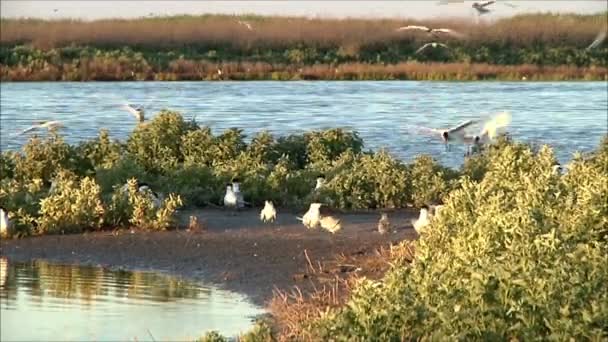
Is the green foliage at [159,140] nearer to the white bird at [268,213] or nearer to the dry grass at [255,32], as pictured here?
the white bird at [268,213]

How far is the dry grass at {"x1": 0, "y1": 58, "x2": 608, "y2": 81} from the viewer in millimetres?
51969

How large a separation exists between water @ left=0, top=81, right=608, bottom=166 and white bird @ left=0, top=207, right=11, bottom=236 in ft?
31.4

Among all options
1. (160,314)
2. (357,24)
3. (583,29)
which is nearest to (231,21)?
(357,24)

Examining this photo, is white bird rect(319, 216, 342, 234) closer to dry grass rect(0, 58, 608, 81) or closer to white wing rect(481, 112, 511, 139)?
white wing rect(481, 112, 511, 139)

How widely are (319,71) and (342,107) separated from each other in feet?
57.9

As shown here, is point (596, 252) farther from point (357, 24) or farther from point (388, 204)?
point (357, 24)

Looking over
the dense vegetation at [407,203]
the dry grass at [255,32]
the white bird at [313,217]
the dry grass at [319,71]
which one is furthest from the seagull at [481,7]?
the dry grass at [319,71]

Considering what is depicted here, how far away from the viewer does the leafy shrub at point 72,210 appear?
1437 centimetres

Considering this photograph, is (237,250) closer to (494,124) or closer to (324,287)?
(324,287)

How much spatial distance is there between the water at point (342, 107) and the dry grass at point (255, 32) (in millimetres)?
1464

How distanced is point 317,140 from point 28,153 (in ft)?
11.4

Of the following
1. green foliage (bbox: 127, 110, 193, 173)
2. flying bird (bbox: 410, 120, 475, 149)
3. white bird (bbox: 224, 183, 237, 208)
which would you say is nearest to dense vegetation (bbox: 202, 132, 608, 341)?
white bird (bbox: 224, 183, 237, 208)

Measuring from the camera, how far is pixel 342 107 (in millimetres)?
36125

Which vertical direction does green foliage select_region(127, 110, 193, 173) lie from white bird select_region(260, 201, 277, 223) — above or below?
above
